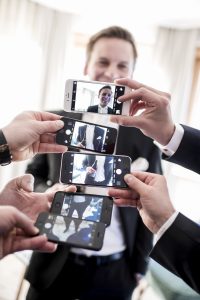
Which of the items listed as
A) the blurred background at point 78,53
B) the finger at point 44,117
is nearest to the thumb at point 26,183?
the finger at point 44,117

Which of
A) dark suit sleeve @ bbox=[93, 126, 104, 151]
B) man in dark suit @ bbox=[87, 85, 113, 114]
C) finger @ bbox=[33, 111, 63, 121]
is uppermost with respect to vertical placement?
man in dark suit @ bbox=[87, 85, 113, 114]

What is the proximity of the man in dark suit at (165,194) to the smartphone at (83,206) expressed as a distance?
0.05m

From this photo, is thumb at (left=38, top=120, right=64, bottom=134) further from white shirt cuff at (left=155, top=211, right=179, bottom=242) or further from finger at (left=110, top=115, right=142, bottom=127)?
white shirt cuff at (left=155, top=211, right=179, bottom=242)

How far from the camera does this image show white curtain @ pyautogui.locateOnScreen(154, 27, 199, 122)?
2975 mm

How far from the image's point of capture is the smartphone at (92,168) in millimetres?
789

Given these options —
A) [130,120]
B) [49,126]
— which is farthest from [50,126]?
[130,120]

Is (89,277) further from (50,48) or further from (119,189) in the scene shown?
(50,48)

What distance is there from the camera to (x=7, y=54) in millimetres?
2752

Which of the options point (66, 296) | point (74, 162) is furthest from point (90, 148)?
point (66, 296)

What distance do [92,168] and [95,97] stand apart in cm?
21

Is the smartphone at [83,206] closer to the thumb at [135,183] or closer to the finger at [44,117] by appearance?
the thumb at [135,183]

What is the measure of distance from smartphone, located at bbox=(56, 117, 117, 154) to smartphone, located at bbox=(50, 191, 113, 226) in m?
0.15

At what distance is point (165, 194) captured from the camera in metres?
0.68

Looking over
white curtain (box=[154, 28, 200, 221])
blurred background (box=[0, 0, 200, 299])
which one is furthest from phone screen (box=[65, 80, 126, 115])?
white curtain (box=[154, 28, 200, 221])
